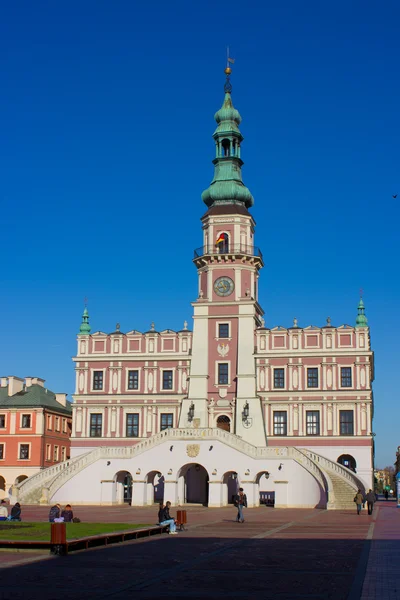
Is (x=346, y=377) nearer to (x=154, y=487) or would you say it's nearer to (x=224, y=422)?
(x=224, y=422)

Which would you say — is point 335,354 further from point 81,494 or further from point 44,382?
point 44,382

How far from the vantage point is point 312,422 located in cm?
7038

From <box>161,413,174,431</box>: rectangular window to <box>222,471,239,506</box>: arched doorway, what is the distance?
26.5 ft

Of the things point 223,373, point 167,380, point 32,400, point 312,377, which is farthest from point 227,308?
point 32,400

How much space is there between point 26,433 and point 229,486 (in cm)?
2498

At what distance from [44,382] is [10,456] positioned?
13.9m

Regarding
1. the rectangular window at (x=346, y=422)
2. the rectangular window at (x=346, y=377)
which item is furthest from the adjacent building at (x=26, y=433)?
the rectangular window at (x=346, y=377)

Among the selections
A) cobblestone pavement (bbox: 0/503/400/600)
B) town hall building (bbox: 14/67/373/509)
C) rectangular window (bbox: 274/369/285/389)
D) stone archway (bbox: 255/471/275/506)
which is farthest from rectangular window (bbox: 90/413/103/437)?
cobblestone pavement (bbox: 0/503/400/600)

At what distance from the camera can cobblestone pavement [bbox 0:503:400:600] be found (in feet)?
56.5

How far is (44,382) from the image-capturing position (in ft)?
310

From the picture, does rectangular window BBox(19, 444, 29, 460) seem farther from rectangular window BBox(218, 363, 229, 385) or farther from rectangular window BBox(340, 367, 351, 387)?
rectangular window BBox(340, 367, 351, 387)

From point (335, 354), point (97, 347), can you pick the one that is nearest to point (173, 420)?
point (97, 347)

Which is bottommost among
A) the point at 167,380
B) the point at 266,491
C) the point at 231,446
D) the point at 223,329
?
the point at 266,491

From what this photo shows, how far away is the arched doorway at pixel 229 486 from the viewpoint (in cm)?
6175
